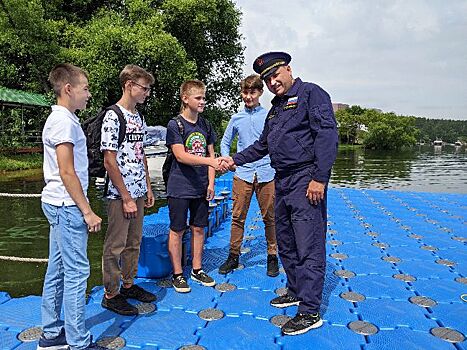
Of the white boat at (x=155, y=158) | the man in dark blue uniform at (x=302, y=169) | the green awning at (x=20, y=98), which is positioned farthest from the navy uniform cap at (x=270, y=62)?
the green awning at (x=20, y=98)

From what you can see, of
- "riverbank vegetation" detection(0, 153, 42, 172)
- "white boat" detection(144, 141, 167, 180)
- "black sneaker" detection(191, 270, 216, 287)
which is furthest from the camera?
"riverbank vegetation" detection(0, 153, 42, 172)

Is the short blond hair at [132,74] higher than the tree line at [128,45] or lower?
lower

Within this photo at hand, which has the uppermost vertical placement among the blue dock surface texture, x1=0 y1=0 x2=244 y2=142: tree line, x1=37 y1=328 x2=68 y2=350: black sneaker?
x1=0 y1=0 x2=244 y2=142: tree line

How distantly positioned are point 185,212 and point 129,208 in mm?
648

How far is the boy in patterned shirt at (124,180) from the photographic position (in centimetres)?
262

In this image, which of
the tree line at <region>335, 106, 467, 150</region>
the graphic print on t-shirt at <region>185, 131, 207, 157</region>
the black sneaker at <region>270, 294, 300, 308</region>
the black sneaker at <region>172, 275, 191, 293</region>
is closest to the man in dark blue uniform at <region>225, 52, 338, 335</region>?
the black sneaker at <region>270, 294, 300, 308</region>

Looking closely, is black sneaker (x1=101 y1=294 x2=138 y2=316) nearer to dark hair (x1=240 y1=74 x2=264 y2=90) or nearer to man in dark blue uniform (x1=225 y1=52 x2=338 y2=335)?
man in dark blue uniform (x1=225 y1=52 x2=338 y2=335)

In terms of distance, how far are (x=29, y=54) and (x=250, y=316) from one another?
19.7m

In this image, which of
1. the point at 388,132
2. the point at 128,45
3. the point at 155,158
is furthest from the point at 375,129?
the point at 155,158

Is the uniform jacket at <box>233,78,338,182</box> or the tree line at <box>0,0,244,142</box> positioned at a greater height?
the tree line at <box>0,0,244,142</box>

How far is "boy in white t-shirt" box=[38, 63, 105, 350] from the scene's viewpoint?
2.06 meters

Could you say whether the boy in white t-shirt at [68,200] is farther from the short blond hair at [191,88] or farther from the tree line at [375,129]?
the tree line at [375,129]

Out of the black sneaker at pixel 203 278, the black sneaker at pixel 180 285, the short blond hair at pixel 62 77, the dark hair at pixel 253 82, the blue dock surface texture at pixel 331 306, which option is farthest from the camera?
the dark hair at pixel 253 82

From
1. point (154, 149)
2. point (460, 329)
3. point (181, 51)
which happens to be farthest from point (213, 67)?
point (460, 329)
